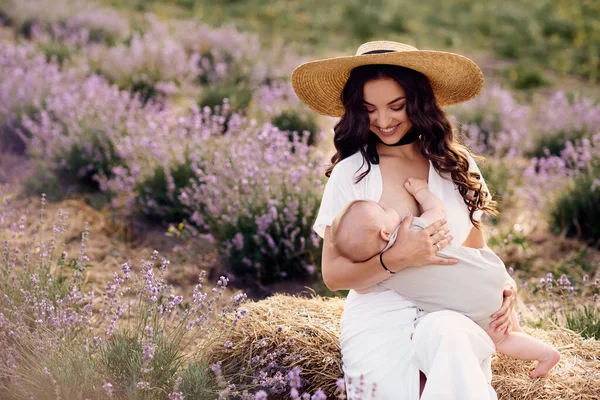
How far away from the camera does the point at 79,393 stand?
7.58ft

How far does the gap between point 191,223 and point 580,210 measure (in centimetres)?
269

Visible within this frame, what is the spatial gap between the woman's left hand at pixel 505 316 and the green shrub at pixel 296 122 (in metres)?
3.67

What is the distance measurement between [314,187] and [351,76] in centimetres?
149

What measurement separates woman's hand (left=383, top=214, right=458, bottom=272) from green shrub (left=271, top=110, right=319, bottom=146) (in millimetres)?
3690

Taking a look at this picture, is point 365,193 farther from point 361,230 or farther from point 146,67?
point 146,67

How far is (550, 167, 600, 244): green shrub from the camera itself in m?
4.75

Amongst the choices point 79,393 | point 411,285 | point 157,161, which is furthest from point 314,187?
point 79,393

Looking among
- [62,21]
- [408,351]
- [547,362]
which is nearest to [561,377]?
[547,362]

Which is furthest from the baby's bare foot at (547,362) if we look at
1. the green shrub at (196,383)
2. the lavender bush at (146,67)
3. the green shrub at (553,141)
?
the lavender bush at (146,67)

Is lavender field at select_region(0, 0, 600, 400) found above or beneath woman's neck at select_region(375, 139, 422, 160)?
beneath

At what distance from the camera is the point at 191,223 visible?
→ 187 inches

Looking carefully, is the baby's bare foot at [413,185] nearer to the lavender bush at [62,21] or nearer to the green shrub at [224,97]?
the green shrub at [224,97]

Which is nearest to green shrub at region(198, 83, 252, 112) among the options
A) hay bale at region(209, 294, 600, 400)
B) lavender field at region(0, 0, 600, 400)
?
lavender field at region(0, 0, 600, 400)

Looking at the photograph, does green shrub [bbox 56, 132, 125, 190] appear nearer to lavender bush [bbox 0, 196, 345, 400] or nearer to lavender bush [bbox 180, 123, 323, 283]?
lavender bush [bbox 180, 123, 323, 283]
